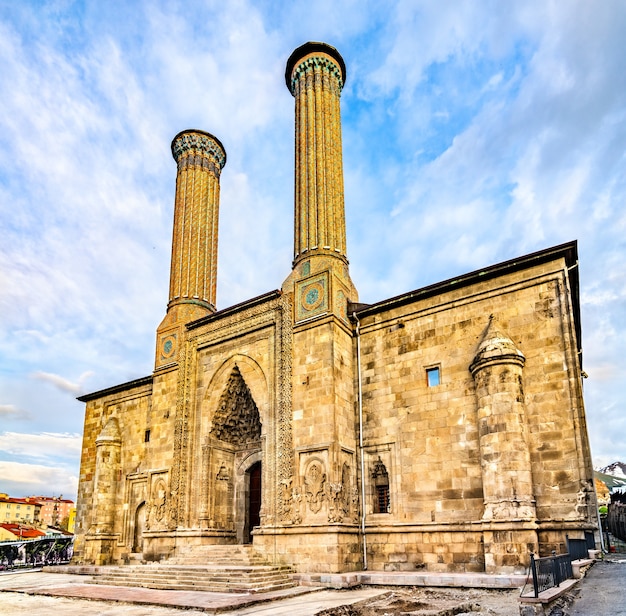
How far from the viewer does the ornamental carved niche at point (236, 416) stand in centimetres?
1558

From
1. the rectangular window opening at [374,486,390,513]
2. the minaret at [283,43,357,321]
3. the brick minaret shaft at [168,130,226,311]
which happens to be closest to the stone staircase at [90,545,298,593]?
the rectangular window opening at [374,486,390,513]

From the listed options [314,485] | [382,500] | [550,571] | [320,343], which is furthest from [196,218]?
[550,571]

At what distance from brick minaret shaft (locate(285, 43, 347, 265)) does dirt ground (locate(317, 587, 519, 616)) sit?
28.1 ft

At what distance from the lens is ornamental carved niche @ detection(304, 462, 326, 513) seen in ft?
39.7

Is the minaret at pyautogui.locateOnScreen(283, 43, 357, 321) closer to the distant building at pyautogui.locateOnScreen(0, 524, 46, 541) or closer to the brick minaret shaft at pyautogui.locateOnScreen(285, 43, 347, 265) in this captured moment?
the brick minaret shaft at pyautogui.locateOnScreen(285, 43, 347, 265)

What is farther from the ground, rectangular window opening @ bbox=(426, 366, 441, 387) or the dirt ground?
rectangular window opening @ bbox=(426, 366, 441, 387)

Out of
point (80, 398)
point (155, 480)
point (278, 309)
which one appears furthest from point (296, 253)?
point (80, 398)

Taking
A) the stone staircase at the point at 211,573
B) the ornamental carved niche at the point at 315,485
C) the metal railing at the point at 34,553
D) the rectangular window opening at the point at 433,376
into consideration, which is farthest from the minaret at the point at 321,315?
the metal railing at the point at 34,553

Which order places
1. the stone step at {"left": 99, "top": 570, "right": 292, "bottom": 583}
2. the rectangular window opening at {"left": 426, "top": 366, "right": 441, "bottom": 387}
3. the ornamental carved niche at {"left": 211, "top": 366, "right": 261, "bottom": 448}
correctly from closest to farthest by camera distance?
1. the stone step at {"left": 99, "top": 570, "right": 292, "bottom": 583}
2. the rectangular window opening at {"left": 426, "top": 366, "right": 441, "bottom": 387}
3. the ornamental carved niche at {"left": 211, "top": 366, "right": 261, "bottom": 448}

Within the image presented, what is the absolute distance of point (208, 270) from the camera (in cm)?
1894

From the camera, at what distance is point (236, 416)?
52.3 feet

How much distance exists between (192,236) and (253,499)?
29.2 ft

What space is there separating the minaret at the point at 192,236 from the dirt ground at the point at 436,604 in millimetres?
10394

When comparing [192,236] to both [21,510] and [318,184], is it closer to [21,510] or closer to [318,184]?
[318,184]
